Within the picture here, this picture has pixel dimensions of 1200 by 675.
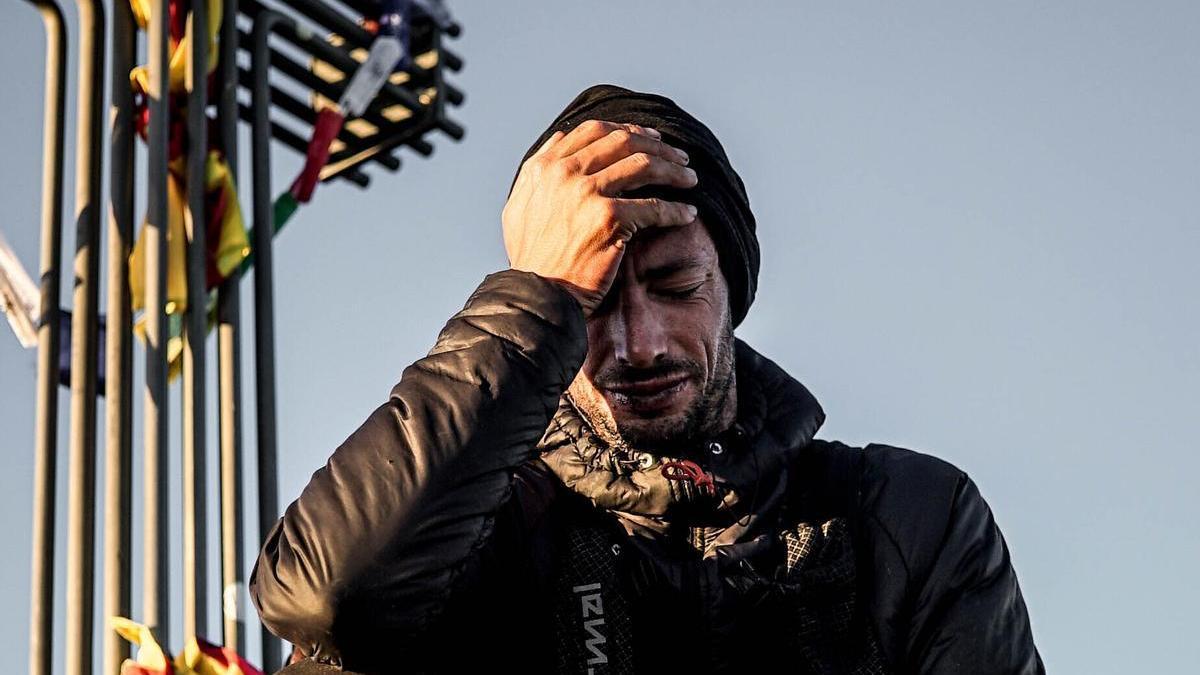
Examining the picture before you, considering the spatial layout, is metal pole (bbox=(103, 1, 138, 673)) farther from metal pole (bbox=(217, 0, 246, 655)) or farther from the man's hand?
the man's hand

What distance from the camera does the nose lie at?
2.37 meters

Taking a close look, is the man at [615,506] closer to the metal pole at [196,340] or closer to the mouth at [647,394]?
the mouth at [647,394]

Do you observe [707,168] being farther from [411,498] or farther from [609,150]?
[411,498]

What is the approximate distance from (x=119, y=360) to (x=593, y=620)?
2.50 metres

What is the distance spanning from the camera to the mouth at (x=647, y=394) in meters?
2.36

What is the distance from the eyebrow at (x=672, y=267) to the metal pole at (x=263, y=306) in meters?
2.37

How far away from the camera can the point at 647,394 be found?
2373 millimetres

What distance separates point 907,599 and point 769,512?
20 centimetres

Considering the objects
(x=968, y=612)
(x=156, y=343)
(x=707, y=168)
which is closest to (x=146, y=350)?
(x=156, y=343)

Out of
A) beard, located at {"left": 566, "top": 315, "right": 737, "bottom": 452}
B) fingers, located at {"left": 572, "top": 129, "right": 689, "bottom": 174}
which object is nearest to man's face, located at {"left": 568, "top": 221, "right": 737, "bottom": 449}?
beard, located at {"left": 566, "top": 315, "right": 737, "bottom": 452}

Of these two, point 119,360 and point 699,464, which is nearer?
point 699,464

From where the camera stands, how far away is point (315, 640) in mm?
2021

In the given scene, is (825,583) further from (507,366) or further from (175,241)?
(175,241)

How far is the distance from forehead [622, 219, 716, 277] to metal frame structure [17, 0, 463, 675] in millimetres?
2014
